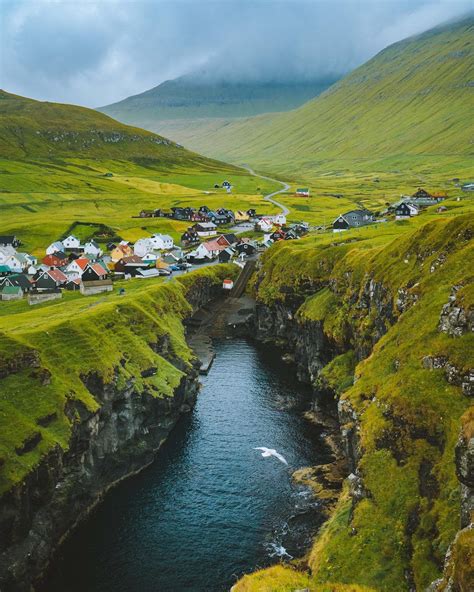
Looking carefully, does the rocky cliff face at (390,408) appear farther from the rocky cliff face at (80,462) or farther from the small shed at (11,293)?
the small shed at (11,293)

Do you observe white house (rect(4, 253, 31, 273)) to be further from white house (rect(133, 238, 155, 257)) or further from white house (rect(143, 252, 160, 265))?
white house (rect(143, 252, 160, 265))

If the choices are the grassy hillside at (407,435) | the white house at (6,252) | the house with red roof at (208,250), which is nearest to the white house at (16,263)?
the white house at (6,252)

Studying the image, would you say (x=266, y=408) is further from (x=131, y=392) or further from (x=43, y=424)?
(x=43, y=424)

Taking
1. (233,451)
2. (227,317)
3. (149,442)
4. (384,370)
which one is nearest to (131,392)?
(149,442)

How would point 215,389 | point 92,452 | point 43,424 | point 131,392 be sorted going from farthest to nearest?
point 215,389
point 131,392
point 92,452
point 43,424

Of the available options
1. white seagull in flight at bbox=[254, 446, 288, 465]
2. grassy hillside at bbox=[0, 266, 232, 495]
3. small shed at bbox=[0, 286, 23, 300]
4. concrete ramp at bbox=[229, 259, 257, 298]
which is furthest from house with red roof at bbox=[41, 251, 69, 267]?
white seagull in flight at bbox=[254, 446, 288, 465]

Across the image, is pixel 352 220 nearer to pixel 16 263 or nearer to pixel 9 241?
pixel 16 263

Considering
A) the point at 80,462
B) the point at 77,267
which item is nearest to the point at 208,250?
the point at 77,267
